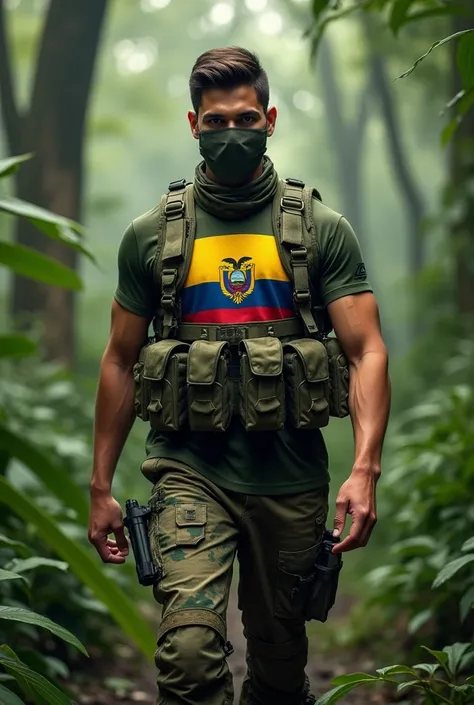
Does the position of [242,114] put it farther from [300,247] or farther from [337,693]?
[337,693]

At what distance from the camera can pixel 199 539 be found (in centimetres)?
366

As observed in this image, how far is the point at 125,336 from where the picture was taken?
4.08m

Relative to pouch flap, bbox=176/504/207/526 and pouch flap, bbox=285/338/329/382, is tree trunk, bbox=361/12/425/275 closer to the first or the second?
pouch flap, bbox=285/338/329/382

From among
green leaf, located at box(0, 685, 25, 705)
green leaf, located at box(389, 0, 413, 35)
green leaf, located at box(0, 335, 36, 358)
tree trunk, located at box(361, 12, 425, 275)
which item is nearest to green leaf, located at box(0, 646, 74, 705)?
green leaf, located at box(0, 685, 25, 705)

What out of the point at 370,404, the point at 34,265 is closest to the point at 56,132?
the point at 34,265

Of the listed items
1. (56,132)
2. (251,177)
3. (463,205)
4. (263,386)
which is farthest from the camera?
(56,132)

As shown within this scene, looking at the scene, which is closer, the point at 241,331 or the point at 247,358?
the point at 247,358

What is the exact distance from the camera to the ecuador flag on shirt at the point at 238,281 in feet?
12.7

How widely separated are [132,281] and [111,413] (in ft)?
1.61

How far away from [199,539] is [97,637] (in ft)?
8.42

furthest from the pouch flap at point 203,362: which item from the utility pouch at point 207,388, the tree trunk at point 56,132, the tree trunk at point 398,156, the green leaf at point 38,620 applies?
the tree trunk at point 398,156

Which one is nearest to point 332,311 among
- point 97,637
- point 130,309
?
point 130,309

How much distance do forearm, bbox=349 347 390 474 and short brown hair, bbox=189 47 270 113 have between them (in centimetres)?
98

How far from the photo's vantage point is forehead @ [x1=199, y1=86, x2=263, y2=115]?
3855 millimetres
